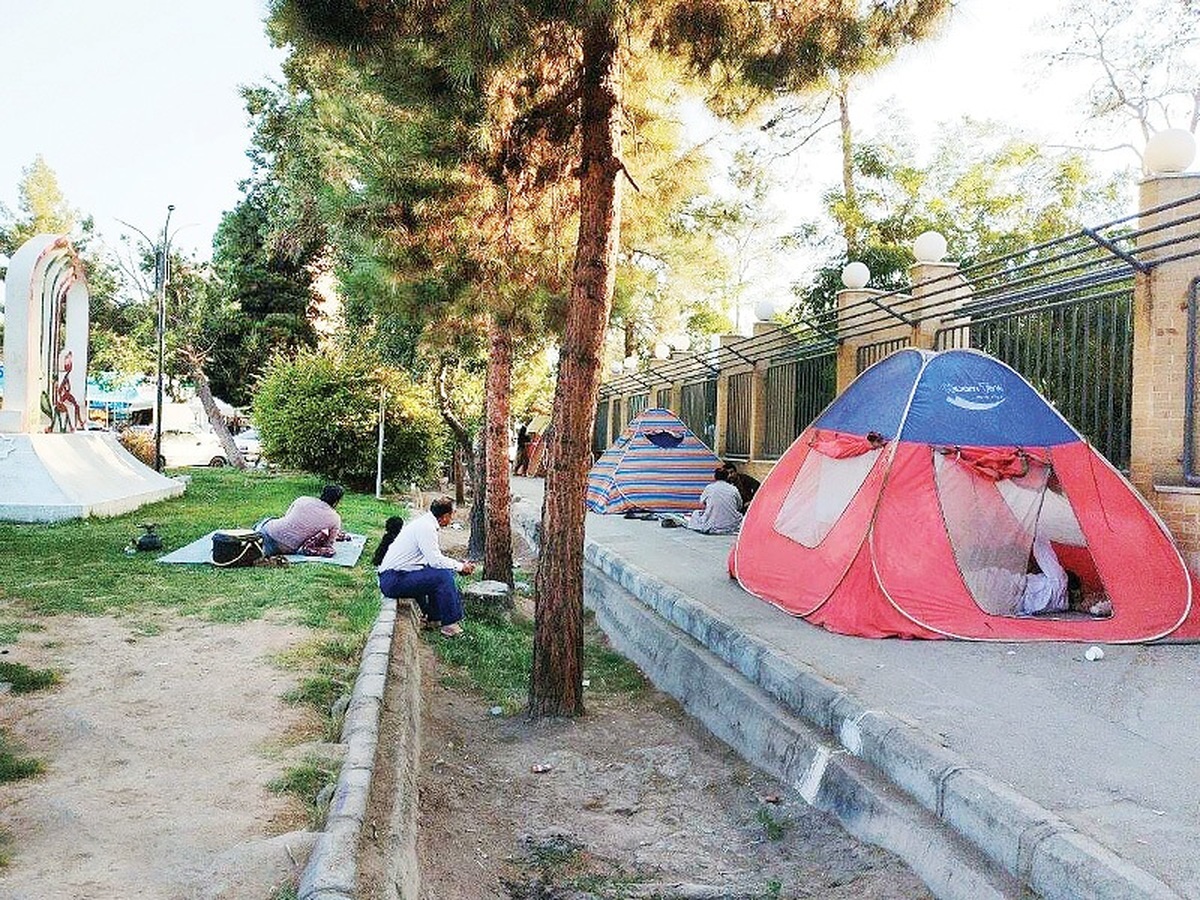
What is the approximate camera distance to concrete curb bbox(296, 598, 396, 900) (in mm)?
3311

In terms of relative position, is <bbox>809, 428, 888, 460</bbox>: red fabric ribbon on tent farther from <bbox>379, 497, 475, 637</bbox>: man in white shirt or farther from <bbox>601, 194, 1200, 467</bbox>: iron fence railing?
<bbox>379, 497, 475, 637</bbox>: man in white shirt

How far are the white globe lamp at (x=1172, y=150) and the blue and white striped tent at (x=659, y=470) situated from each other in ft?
33.2

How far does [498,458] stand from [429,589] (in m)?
3.10

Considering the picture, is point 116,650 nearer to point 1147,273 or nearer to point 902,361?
point 902,361

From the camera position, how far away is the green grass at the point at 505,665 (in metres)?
7.95

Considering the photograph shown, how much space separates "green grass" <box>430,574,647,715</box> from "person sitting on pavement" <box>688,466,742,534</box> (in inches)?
178

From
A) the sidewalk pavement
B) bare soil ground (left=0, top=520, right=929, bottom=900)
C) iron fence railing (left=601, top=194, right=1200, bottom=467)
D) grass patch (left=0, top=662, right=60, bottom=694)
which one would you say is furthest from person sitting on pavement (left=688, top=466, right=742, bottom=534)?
grass patch (left=0, top=662, right=60, bottom=694)

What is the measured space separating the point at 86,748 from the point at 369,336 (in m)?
17.6

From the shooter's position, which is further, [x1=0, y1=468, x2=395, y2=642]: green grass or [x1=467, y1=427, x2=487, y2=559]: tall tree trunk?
[x1=467, y1=427, x2=487, y2=559]: tall tree trunk

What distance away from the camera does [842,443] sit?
8.41 metres

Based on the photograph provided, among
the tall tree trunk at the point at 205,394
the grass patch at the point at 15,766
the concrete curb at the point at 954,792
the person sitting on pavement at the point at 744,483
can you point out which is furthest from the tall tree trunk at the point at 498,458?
the tall tree trunk at the point at 205,394

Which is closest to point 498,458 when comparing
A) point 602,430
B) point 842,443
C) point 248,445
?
point 842,443

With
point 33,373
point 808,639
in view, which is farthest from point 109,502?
point 808,639

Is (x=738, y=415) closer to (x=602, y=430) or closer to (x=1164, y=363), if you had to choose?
(x=1164, y=363)
